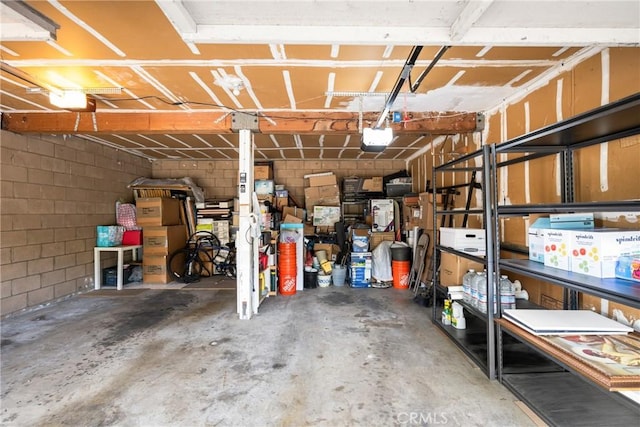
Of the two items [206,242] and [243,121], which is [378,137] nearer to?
[243,121]

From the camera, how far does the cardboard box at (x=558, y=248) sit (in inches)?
67.6

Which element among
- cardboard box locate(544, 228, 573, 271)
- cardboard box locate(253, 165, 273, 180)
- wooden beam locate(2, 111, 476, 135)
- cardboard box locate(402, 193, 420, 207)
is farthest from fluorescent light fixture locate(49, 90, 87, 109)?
cardboard box locate(402, 193, 420, 207)

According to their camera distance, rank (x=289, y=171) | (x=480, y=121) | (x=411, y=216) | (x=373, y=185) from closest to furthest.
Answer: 1. (x=480, y=121)
2. (x=411, y=216)
3. (x=373, y=185)
4. (x=289, y=171)

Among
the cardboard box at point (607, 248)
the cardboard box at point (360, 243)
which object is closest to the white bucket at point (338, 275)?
the cardboard box at point (360, 243)

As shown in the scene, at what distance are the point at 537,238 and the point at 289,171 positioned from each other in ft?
15.9

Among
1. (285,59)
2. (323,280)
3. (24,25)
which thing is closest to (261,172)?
(323,280)

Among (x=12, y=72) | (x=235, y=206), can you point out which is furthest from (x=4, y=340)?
(x=235, y=206)

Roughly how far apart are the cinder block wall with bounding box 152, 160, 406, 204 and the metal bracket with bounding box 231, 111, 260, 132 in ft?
9.07

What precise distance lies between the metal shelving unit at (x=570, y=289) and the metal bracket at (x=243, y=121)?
8.35 feet

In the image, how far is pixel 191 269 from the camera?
5.50m

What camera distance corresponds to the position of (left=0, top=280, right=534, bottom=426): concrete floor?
69.1 inches

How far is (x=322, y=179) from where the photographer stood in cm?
592

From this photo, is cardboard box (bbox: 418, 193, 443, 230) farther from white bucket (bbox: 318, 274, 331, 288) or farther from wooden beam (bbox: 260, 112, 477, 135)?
white bucket (bbox: 318, 274, 331, 288)

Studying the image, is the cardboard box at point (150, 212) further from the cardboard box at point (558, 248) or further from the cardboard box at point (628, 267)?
the cardboard box at point (628, 267)
